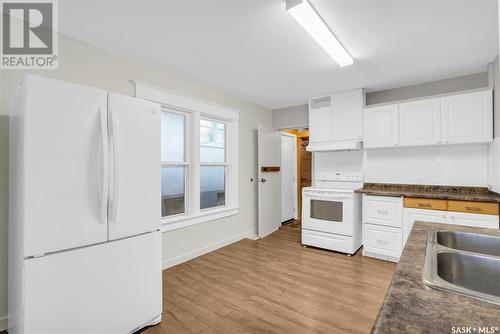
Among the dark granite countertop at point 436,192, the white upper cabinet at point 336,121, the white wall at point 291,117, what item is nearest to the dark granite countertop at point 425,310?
the dark granite countertop at point 436,192

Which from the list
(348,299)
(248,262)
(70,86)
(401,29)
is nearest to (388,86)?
(401,29)

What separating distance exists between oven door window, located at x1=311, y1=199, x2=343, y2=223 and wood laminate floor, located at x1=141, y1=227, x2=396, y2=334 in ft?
1.68

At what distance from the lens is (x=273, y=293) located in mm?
2336

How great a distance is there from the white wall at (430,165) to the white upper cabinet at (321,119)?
0.74 metres

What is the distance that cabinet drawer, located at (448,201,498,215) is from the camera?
97.3 inches

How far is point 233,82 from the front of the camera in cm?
331

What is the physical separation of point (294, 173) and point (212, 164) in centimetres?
264

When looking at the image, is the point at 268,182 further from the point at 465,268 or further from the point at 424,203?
the point at 465,268

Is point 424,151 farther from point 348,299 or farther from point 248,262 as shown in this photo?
point 248,262

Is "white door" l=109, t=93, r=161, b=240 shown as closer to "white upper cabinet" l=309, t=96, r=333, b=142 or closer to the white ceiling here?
the white ceiling

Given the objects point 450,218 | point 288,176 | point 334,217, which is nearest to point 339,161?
point 334,217

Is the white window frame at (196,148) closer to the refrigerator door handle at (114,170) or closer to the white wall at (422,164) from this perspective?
the refrigerator door handle at (114,170)

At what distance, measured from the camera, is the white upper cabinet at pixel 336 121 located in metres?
3.57

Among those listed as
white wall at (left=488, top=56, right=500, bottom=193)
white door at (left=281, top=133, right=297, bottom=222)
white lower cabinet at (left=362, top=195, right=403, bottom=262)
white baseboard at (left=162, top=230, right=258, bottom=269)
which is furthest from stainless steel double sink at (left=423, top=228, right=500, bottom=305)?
white door at (left=281, top=133, right=297, bottom=222)
